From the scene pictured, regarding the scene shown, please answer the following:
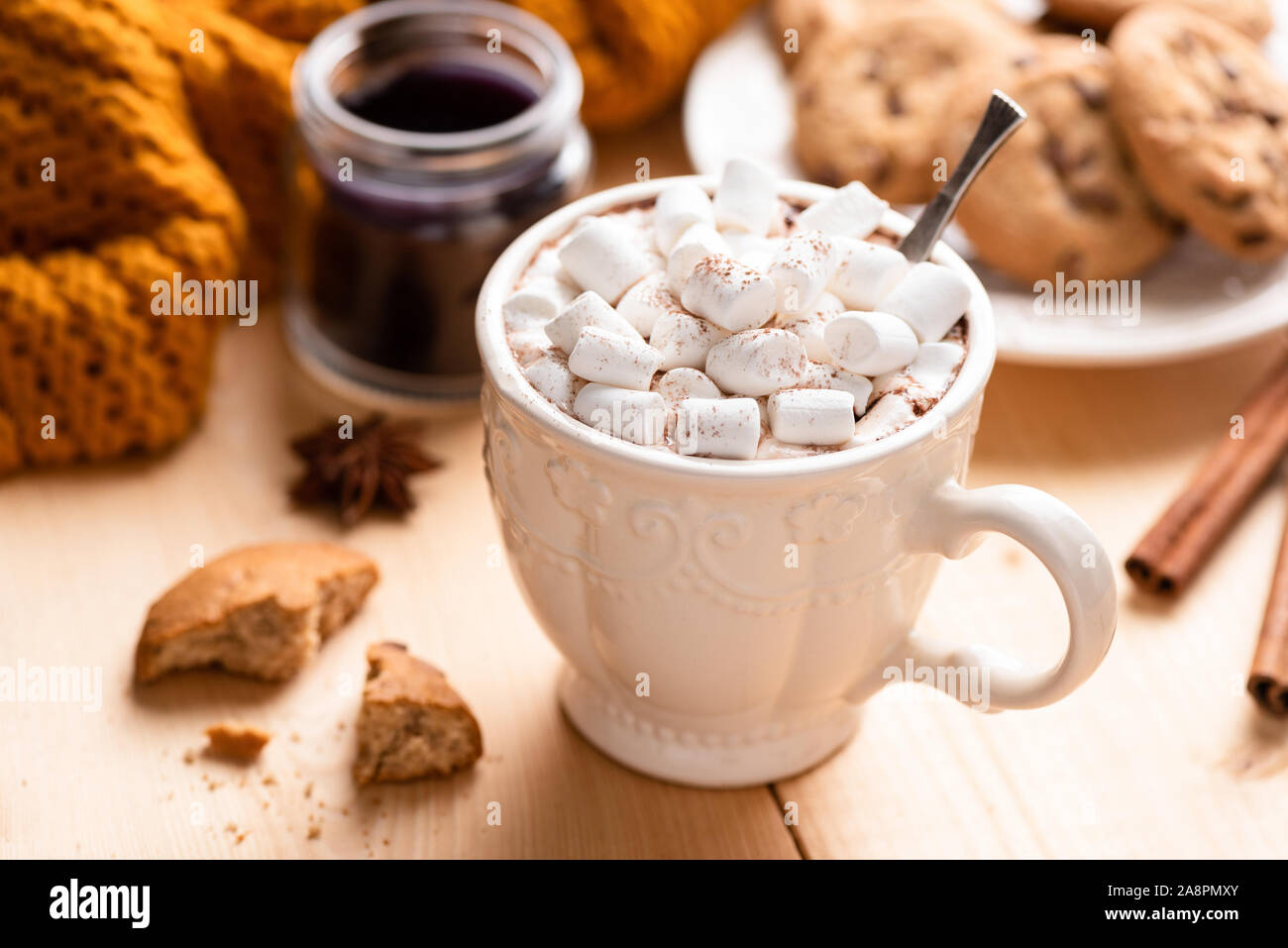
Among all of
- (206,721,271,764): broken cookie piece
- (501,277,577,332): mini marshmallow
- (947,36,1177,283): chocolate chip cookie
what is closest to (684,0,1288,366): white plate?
(947,36,1177,283): chocolate chip cookie

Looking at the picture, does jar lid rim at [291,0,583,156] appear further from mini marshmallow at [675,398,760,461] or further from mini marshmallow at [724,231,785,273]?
mini marshmallow at [675,398,760,461]

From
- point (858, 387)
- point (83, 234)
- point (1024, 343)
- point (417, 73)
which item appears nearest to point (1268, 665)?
point (1024, 343)

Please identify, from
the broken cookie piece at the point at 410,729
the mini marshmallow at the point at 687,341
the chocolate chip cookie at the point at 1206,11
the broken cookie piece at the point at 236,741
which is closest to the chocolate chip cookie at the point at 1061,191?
the chocolate chip cookie at the point at 1206,11

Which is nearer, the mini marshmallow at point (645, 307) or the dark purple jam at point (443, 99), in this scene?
the mini marshmallow at point (645, 307)

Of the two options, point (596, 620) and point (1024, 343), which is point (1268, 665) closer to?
point (1024, 343)

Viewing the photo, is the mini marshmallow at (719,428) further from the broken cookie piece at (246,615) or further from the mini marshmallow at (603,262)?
the broken cookie piece at (246,615)

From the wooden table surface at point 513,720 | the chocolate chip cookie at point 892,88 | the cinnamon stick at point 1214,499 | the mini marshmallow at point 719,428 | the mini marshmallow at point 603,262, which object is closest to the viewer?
the mini marshmallow at point 719,428

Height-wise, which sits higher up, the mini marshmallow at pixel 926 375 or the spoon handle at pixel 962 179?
the spoon handle at pixel 962 179
